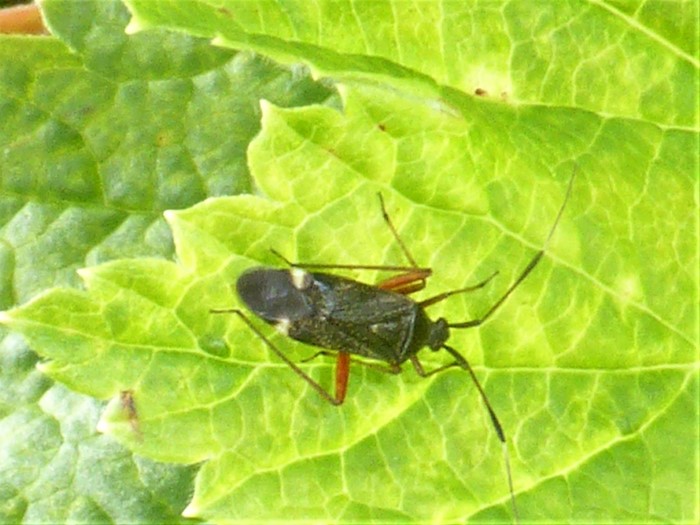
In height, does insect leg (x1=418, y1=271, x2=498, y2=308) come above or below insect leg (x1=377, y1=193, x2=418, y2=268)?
below

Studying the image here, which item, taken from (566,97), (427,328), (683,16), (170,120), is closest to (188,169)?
(170,120)

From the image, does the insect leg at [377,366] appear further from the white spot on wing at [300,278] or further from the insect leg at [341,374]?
the white spot on wing at [300,278]

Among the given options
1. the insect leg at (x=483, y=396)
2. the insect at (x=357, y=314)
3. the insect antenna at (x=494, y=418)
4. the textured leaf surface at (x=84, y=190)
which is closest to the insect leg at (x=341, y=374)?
the insect at (x=357, y=314)

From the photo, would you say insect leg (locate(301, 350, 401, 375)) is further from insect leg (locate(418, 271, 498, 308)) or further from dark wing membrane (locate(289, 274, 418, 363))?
insect leg (locate(418, 271, 498, 308))

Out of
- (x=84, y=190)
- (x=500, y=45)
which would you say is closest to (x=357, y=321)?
(x=500, y=45)

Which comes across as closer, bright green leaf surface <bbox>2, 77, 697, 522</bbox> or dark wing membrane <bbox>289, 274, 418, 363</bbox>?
bright green leaf surface <bbox>2, 77, 697, 522</bbox>

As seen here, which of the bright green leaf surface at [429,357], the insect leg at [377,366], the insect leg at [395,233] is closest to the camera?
the bright green leaf surface at [429,357]

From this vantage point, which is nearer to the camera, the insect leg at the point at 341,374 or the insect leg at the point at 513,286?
the insect leg at the point at 341,374

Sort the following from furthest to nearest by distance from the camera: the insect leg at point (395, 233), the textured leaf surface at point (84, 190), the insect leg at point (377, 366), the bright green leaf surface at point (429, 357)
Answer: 1. the textured leaf surface at point (84, 190)
2. the insect leg at point (377, 366)
3. the insect leg at point (395, 233)
4. the bright green leaf surface at point (429, 357)

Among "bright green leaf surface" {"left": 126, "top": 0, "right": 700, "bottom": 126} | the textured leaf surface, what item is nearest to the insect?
"bright green leaf surface" {"left": 126, "top": 0, "right": 700, "bottom": 126}
